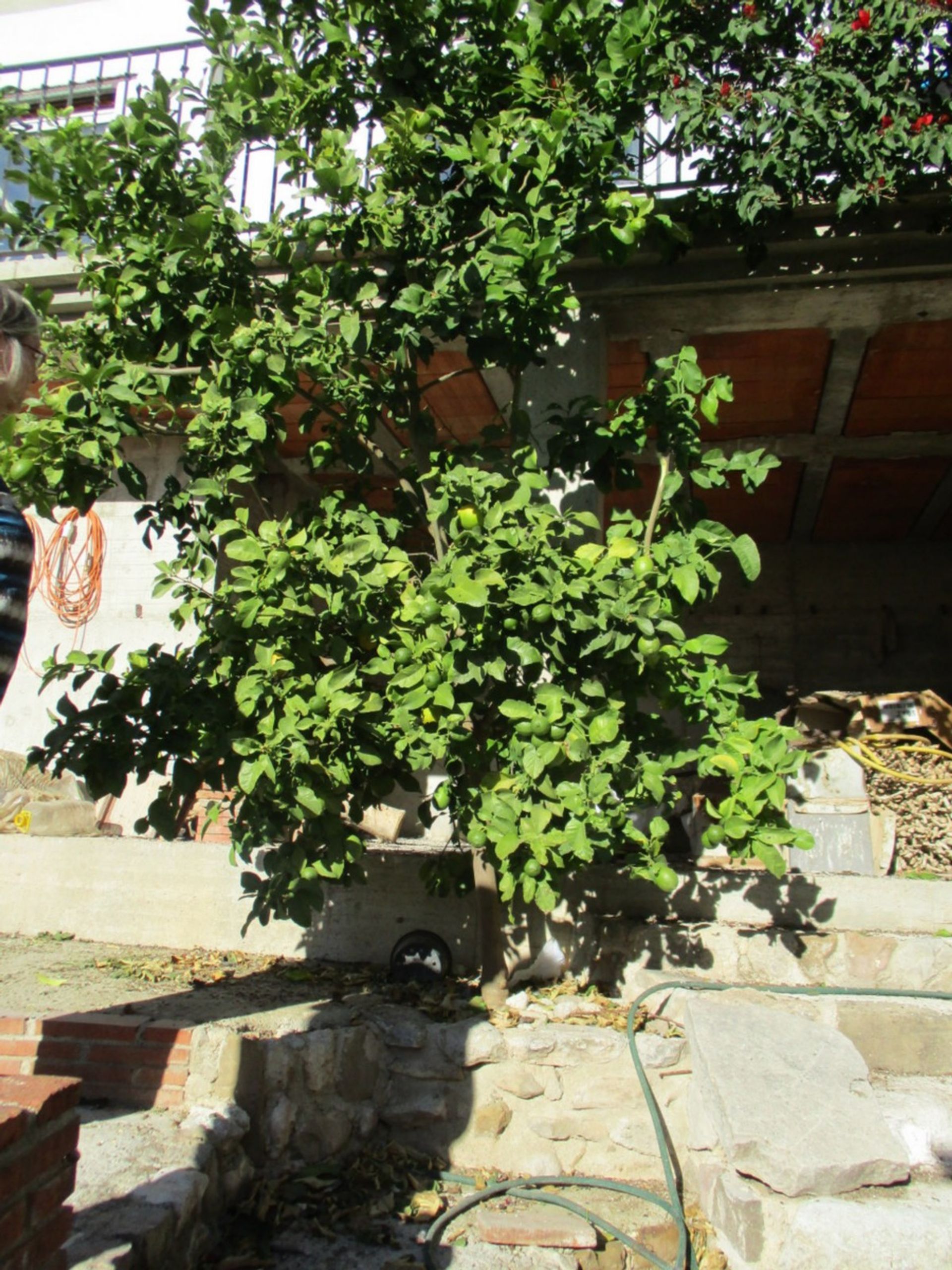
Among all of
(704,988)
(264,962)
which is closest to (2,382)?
(704,988)

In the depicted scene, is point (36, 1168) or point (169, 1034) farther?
point (169, 1034)

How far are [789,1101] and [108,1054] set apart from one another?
2.26m

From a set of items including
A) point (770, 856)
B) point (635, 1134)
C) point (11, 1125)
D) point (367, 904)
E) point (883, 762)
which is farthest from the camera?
point (883, 762)

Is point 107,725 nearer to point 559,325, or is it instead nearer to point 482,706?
point 482,706

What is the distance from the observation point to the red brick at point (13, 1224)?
166 centimetres

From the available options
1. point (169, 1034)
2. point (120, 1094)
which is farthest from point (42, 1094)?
point (120, 1094)

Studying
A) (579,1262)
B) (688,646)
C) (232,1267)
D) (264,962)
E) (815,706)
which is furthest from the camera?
(815,706)

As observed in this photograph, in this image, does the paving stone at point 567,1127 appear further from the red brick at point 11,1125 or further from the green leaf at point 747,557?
the red brick at point 11,1125

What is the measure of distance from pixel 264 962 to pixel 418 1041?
127 centimetres

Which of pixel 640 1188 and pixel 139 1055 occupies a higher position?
pixel 139 1055

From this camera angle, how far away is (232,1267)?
276 cm

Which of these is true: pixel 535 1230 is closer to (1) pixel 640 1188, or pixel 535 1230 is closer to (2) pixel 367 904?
(1) pixel 640 1188

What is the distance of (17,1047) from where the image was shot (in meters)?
3.30

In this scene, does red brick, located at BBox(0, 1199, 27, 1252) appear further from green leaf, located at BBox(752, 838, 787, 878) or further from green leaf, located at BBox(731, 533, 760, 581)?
green leaf, located at BBox(731, 533, 760, 581)
